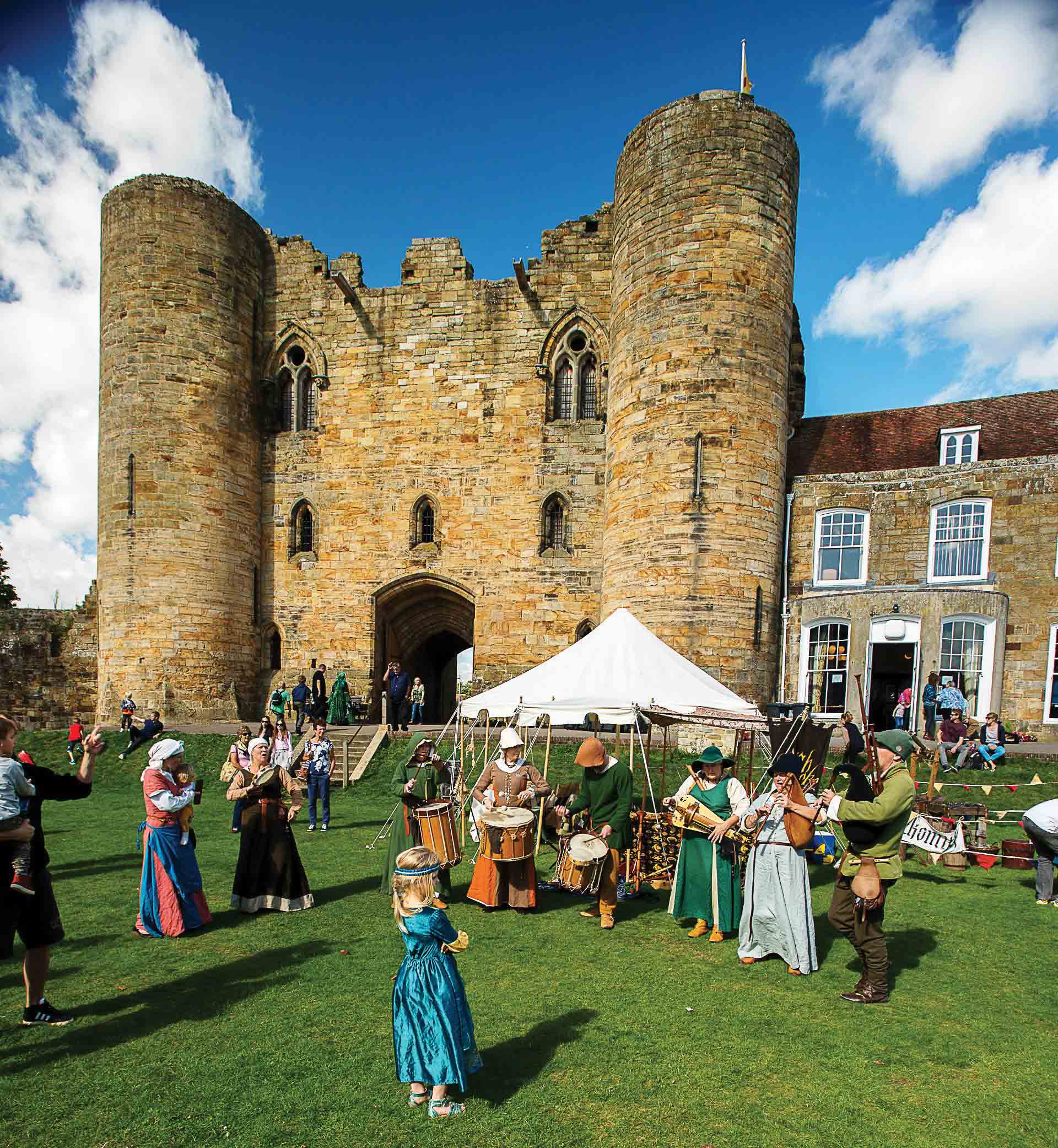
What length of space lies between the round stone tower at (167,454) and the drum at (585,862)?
638 inches

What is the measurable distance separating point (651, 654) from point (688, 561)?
6.67 meters

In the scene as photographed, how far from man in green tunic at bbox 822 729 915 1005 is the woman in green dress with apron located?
4.02 feet

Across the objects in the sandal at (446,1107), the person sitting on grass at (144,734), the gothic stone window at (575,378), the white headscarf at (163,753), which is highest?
the gothic stone window at (575,378)

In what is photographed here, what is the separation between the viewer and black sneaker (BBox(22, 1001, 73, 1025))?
4703mm

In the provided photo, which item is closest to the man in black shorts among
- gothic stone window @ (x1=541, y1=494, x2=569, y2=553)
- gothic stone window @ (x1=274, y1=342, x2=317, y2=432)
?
gothic stone window @ (x1=541, y1=494, x2=569, y2=553)

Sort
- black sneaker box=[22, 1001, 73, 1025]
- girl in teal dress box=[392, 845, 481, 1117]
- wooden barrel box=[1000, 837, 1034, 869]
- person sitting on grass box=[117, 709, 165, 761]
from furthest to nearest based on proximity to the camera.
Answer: person sitting on grass box=[117, 709, 165, 761] < wooden barrel box=[1000, 837, 1034, 869] < black sneaker box=[22, 1001, 73, 1025] < girl in teal dress box=[392, 845, 481, 1117]

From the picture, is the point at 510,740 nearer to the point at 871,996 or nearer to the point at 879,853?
the point at 879,853

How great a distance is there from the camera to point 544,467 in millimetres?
20391

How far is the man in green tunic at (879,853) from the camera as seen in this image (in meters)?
5.19

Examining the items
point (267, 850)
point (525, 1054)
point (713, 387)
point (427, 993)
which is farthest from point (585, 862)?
point (713, 387)

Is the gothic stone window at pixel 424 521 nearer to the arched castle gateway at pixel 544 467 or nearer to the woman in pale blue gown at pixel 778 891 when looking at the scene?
the arched castle gateway at pixel 544 467

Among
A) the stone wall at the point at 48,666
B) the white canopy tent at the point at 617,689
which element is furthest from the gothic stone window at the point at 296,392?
the white canopy tent at the point at 617,689

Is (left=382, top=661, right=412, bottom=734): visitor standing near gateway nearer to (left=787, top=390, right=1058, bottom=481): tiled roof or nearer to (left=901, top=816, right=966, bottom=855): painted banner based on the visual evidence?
(left=787, top=390, right=1058, bottom=481): tiled roof

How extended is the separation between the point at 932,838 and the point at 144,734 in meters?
15.3
